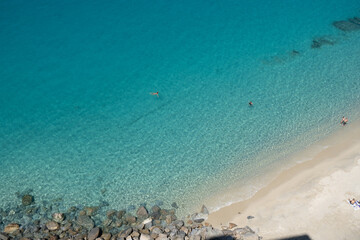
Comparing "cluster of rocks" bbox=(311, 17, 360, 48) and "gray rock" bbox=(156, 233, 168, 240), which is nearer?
"gray rock" bbox=(156, 233, 168, 240)

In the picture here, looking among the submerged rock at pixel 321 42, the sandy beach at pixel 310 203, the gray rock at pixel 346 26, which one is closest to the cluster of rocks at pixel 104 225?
the sandy beach at pixel 310 203

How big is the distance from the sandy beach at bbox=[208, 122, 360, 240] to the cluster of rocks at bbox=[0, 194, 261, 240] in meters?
1.10

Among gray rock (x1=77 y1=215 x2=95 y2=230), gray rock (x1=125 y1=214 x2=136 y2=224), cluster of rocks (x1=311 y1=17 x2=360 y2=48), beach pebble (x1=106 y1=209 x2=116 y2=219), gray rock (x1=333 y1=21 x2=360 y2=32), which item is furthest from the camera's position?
gray rock (x1=333 y1=21 x2=360 y2=32)

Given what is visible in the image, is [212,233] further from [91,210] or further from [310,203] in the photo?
[91,210]

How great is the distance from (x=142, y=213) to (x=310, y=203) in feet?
32.7

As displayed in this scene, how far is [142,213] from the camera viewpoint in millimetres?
18516

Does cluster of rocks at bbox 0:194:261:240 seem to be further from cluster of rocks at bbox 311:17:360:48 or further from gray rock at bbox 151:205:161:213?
cluster of rocks at bbox 311:17:360:48

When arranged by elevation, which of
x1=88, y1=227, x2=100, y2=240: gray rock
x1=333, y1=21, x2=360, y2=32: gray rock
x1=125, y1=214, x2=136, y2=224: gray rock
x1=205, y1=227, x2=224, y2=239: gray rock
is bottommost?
Answer: x1=205, y1=227, x2=224, y2=239: gray rock

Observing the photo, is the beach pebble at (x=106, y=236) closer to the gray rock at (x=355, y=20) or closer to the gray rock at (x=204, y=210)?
the gray rock at (x=204, y=210)

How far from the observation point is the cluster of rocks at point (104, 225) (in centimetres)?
1655

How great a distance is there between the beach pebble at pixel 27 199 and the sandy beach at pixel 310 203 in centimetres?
1168

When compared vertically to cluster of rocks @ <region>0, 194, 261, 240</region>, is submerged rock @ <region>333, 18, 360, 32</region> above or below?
above

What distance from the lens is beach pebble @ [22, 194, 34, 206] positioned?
19531 millimetres

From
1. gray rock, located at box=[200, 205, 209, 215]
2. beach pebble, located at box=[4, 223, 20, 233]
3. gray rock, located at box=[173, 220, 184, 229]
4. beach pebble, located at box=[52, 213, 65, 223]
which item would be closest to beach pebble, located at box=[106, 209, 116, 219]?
beach pebble, located at box=[52, 213, 65, 223]
